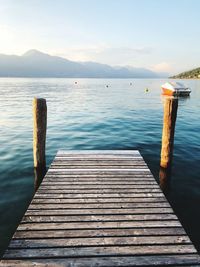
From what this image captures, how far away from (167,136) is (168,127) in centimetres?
34

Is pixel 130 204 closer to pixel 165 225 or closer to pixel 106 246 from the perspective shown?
pixel 165 225

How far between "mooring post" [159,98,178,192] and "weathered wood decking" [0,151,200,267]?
1953 millimetres

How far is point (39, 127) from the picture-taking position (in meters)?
9.20

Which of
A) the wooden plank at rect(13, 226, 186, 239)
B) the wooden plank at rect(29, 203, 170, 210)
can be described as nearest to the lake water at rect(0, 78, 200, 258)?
the wooden plank at rect(29, 203, 170, 210)

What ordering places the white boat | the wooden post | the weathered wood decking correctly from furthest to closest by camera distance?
the white boat
the wooden post
the weathered wood decking

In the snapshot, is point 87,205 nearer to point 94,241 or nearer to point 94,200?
point 94,200

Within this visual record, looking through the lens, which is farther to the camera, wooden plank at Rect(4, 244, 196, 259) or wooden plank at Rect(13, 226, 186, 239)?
wooden plank at Rect(13, 226, 186, 239)

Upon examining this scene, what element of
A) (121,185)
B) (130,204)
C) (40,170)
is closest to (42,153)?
(40,170)

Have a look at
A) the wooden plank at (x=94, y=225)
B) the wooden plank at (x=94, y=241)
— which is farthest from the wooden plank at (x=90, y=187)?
the wooden plank at (x=94, y=241)

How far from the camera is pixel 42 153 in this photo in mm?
9609

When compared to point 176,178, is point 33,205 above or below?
above

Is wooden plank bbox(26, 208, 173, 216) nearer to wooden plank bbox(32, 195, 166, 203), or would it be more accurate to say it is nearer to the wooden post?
wooden plank bbox(32, 195, 166, 203)

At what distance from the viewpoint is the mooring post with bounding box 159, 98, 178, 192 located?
9.20 meters

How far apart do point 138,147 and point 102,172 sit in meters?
6.04
